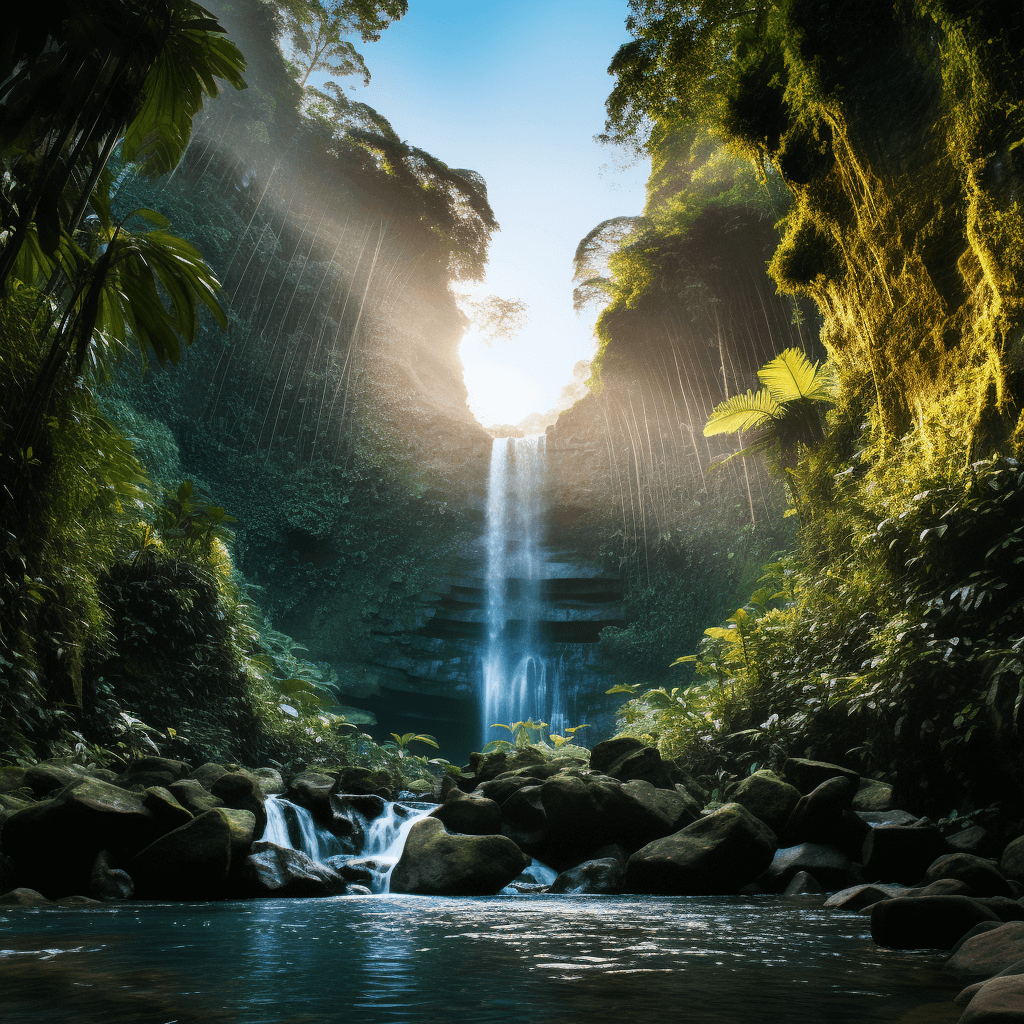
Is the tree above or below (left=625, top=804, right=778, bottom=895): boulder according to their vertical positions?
above

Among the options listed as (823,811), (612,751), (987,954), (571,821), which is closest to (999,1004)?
(987,954)

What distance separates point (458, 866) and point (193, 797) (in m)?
2.23

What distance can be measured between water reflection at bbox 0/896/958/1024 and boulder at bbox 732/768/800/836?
59.1 inches

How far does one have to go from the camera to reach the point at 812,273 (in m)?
8.88

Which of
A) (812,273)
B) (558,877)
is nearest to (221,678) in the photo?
(558,877)

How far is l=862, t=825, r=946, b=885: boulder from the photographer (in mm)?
4125

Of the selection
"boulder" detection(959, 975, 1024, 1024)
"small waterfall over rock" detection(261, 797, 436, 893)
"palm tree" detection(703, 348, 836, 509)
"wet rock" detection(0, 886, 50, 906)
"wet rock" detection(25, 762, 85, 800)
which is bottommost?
"small waterfall over rock" detection(261, 797, 436, 893)

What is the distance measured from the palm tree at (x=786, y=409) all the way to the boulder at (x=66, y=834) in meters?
9.21

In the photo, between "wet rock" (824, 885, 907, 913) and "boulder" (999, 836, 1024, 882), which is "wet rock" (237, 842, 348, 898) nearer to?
"wet rock" (824, 885, 907, 913)

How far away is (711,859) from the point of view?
15.3 ft

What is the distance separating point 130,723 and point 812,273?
410 inches

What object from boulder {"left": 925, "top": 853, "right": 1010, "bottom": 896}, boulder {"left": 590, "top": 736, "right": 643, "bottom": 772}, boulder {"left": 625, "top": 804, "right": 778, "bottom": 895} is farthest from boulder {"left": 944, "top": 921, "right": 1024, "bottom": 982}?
boulder {"left": 590, "top": 736, "right": 643, "bottom": 772}

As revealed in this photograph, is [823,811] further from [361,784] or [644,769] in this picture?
[361,784]

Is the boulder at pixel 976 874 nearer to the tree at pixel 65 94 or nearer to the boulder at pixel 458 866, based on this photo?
the boulder at pixel 458 866
